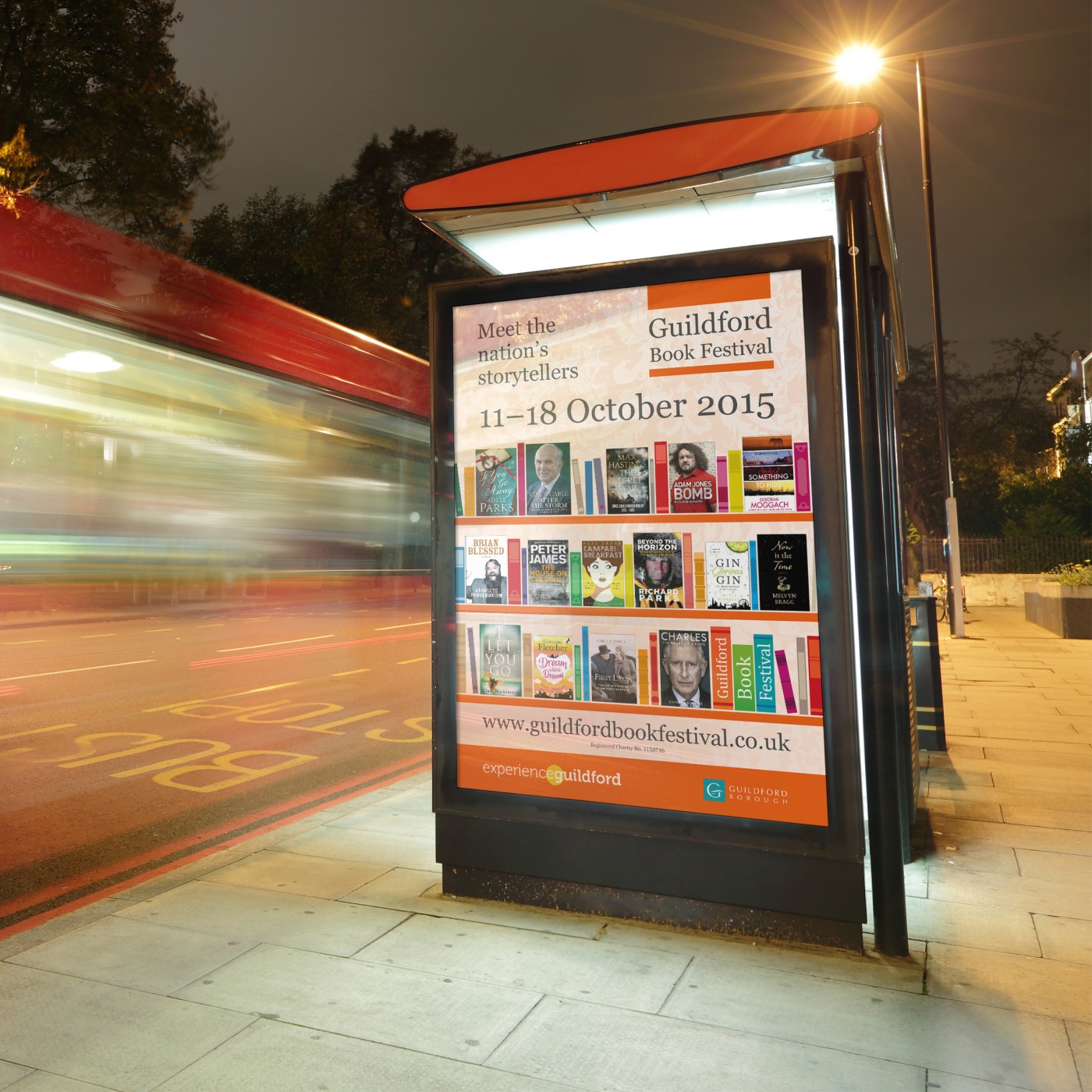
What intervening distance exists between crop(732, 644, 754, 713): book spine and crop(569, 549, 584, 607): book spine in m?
0.71

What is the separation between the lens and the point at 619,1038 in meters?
3.06

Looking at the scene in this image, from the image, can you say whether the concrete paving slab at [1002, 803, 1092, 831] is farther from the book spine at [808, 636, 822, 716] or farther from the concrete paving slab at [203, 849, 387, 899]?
the concrete paving slab at [203, 849, 387, 899]

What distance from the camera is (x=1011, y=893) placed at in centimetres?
444

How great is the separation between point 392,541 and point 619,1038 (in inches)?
255

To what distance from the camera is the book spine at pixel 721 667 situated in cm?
386

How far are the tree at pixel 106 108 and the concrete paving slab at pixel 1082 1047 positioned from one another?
21048 millimetres

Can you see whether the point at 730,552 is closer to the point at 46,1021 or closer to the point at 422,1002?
the point at 422,1002

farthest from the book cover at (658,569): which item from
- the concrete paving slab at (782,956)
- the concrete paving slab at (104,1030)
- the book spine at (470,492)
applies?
the concrete paving slab at (104,1030)

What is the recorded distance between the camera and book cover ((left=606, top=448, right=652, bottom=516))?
4.01m

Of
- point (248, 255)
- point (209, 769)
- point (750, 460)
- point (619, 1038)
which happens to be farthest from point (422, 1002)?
point (248, 255)

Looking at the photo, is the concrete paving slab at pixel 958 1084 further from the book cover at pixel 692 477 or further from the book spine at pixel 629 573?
the book cover at pixel 692 477

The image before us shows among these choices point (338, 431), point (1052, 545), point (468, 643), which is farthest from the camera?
point (1052, 545)

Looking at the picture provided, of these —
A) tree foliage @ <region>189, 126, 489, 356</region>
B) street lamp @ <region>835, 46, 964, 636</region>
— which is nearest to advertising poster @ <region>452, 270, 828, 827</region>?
street lamp @ <region>835, 46, 964, 636</region>

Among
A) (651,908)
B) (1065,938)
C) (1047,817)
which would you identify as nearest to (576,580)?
(651,908)
